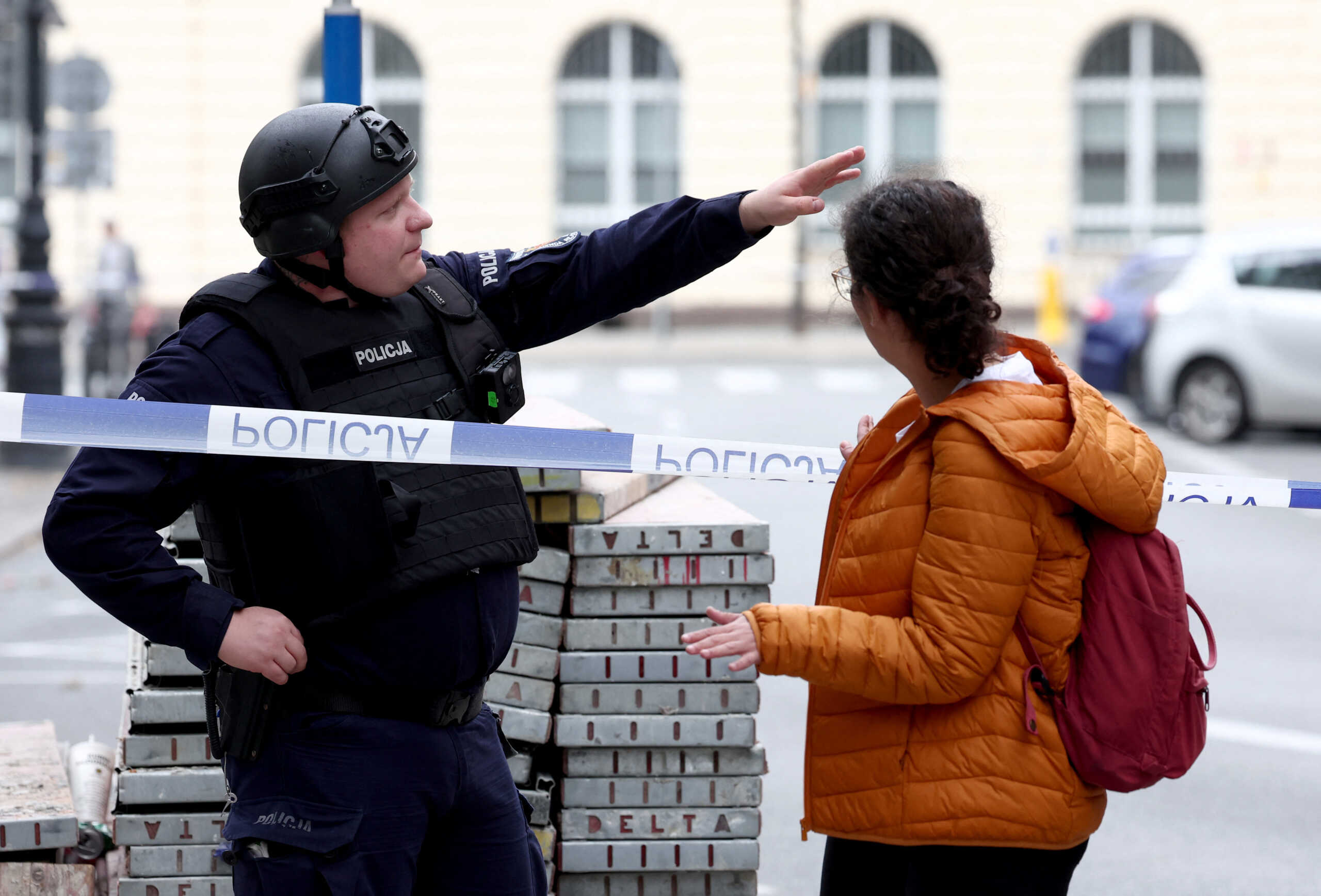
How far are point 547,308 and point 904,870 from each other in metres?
1.16

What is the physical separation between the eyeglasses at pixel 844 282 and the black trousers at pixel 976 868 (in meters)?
0.88

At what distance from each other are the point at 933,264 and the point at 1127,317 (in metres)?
12.2

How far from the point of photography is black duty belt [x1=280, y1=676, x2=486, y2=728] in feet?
8.61

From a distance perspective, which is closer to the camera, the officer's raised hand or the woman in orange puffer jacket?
the woman in orange puffer jacket

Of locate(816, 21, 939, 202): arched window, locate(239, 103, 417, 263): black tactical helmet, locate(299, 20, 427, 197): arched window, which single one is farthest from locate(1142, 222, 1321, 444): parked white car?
locate(299, 20, 427, 197): arched window

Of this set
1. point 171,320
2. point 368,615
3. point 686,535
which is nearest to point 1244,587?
point 686,535

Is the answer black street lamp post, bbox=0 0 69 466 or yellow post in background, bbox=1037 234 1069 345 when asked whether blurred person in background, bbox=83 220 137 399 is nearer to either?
black street lamp post, bbox=0 0 69 466

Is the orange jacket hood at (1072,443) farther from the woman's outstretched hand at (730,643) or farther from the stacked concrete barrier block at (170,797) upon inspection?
the stacked concrete barrier block at (170,797)

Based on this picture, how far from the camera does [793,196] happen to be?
2955 millimetres

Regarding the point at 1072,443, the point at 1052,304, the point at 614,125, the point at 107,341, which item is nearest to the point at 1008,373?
the point at 1072,443

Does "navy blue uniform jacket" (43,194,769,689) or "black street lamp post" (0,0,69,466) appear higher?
"black street lamp post" (0,0,69,466)

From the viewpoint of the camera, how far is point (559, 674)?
368 cm

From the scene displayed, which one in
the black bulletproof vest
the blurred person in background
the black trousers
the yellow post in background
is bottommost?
the black trousers

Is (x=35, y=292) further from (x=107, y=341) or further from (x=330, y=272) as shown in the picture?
(x=330, y=272)
